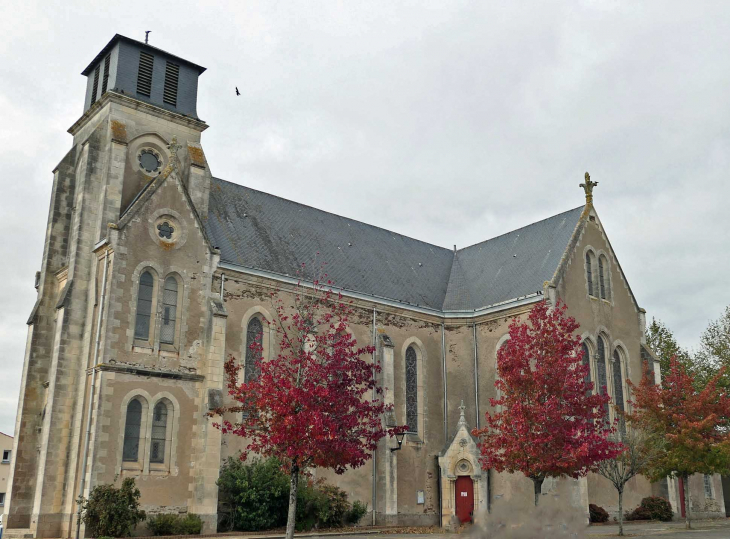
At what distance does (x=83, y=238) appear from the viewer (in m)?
26.7

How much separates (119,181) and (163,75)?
569 cm

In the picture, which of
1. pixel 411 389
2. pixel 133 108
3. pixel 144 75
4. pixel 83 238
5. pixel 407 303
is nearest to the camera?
pixel 83 238

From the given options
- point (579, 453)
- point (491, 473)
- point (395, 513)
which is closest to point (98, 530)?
point (395, 513)

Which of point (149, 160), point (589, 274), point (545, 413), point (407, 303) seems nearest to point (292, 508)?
point (545, 413)

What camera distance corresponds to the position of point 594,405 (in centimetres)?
2314

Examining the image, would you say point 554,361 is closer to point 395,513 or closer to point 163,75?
point 395,513

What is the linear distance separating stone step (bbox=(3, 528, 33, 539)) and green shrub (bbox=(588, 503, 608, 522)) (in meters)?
21.1

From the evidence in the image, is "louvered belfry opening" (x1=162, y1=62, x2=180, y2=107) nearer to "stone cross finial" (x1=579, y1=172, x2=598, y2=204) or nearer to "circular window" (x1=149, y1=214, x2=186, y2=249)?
"circular window" (x1=149, y1=214, x2=186, y2=249)

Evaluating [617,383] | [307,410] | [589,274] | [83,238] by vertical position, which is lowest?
[307,410]

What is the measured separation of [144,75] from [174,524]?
58.2 ft

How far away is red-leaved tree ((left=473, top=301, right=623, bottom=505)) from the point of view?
21922mm

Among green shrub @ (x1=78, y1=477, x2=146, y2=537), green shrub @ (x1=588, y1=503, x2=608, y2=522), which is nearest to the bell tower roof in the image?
green shrub @ (x1=78, y1=477, x2=146, y2=537)

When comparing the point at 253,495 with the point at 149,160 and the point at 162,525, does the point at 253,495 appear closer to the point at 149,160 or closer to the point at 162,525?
Result: the point at 162,525

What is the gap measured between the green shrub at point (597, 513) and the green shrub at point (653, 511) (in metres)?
2.07
